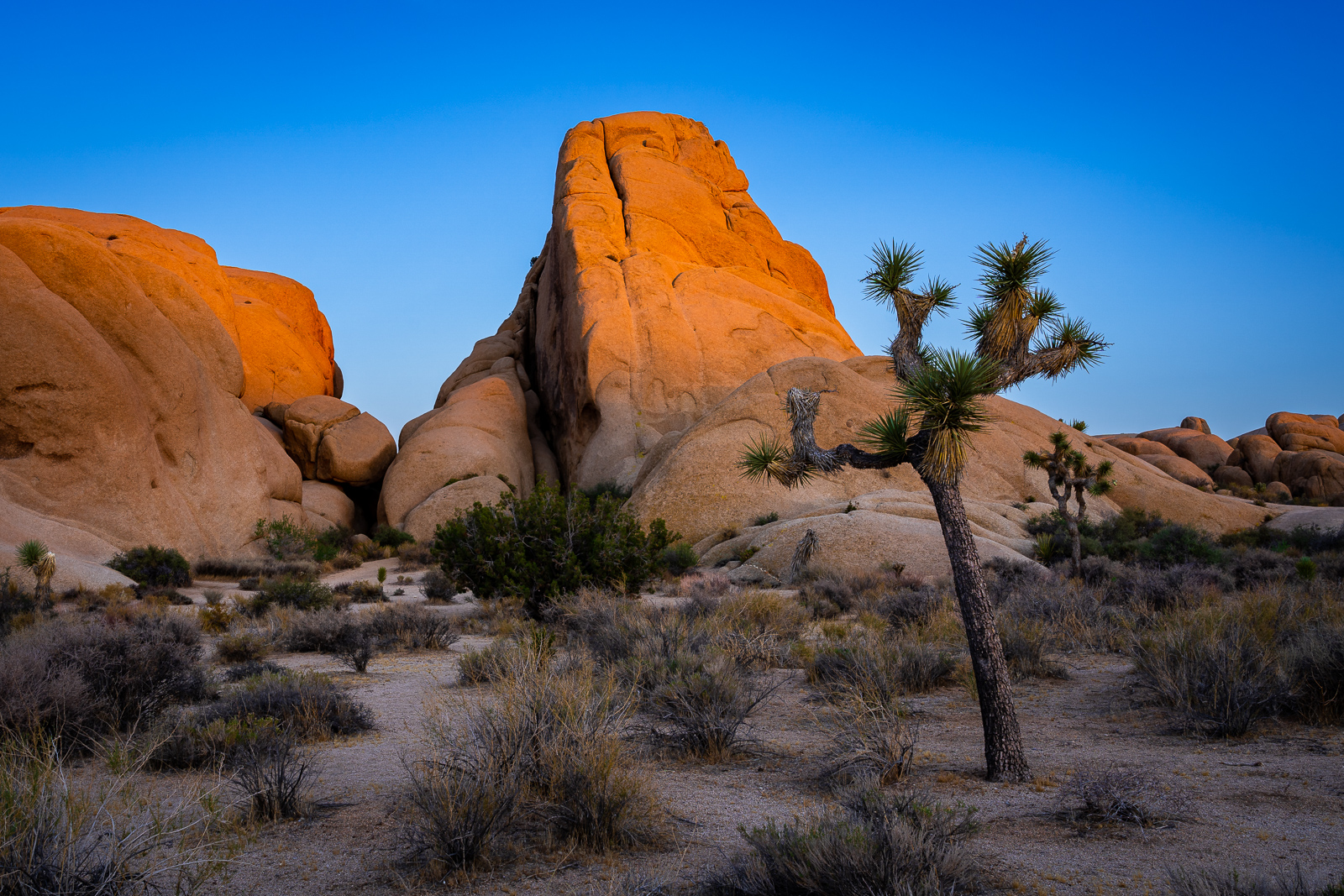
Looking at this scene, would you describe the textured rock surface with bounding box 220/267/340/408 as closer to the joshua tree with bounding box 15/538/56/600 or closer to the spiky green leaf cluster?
the joshua tree with bounding box 15/538/56/600

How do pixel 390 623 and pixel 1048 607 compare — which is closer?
pixel 1048 607

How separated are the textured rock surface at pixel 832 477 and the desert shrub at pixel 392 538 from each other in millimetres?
10919

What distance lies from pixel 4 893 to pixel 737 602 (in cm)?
927

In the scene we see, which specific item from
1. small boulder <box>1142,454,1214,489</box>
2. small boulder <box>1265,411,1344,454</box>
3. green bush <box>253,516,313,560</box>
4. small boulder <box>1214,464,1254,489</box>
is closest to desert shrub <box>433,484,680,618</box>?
green bush <box>253,516,313,560</box>

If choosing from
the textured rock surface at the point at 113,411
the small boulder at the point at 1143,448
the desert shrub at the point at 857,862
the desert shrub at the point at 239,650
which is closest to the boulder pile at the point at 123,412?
the textured rock surface at the point at 113,411

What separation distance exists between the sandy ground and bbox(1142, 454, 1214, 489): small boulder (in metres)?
44.5

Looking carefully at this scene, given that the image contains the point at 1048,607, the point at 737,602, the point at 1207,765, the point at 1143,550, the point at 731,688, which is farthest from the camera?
the point at 1143,550

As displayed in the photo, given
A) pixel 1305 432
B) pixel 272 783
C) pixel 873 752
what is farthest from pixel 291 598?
pixel 1305 432

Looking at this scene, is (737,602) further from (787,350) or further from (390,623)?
(787,350)

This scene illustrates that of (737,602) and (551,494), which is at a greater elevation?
(551,494)

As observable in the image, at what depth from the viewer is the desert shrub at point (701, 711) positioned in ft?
18.8

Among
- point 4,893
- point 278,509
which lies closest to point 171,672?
point 4,893

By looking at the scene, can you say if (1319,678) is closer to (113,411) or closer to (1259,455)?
(113,411)

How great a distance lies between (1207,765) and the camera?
17.1 ft
